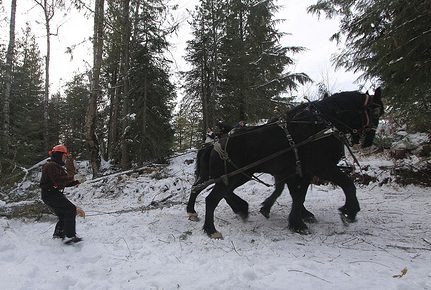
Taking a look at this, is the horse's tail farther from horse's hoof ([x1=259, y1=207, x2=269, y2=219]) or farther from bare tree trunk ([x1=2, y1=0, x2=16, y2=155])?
bare tree trunk ([x1=2, y1=0, x2=16, y2=155])

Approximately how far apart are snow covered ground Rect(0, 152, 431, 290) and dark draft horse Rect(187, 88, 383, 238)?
0.56 metres

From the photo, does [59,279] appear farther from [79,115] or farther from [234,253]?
[79,115]

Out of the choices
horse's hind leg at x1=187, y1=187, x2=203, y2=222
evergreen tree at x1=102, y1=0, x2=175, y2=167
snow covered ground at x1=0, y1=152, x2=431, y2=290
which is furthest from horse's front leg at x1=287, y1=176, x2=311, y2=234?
evergreen tree at x1=102, y1=0, x2=175, y2=167

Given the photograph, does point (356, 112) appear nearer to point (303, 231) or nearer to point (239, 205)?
point (303, 231)

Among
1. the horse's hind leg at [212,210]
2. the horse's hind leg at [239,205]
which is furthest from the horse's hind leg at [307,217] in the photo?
the horse's hind leg at [212,210]

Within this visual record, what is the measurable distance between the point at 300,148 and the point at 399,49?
3.05 meters

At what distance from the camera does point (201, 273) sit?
3.92 meters

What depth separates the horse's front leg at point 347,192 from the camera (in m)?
5.09

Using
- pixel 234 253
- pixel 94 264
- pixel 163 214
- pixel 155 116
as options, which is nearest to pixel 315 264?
pixel 234 253

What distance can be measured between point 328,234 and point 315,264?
4.55 feet

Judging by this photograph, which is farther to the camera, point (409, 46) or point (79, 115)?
point (79, 115)

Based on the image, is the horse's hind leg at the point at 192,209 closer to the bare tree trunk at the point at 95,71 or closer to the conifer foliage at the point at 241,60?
the bare tree trunk at the point at 95,71

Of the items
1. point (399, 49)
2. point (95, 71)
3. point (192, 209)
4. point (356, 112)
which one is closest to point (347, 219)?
point (356, 112)

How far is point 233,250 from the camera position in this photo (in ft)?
15.4
